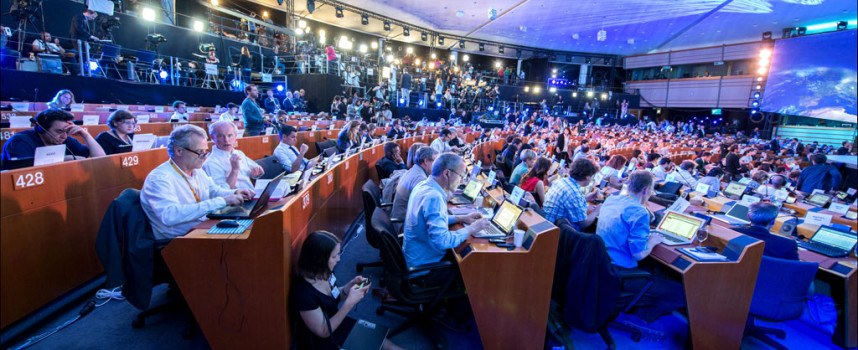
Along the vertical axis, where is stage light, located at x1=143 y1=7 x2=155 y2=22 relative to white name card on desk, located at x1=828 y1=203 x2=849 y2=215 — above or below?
above

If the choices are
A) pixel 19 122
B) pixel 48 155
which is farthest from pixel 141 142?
pixel 19 122

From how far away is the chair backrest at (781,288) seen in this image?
Answer: 2600 mm

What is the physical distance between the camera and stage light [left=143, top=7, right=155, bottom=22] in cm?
1238

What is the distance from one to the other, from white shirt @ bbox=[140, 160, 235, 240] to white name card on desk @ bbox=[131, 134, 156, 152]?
1923 millimetres

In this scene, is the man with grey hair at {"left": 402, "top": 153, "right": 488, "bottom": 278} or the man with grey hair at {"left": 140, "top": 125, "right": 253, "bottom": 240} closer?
the man with grey hair at {"left": 140, "top": 125, "right": 253, "bottom": 240}

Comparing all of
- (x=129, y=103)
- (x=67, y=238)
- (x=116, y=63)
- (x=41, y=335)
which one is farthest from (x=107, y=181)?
(x=116, y=63)

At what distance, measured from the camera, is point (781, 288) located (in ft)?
8.87

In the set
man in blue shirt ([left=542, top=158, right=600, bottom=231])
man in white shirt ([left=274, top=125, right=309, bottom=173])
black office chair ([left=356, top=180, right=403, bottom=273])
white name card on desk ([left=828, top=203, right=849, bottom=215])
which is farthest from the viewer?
man in white shirt ([left=274, top=125, right=309, bottom=173])

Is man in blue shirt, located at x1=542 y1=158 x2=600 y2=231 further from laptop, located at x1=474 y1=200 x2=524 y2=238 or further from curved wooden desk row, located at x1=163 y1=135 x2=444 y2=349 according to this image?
curved wooden desk row, located at x1=163 y1=135 x2=444 y2=349

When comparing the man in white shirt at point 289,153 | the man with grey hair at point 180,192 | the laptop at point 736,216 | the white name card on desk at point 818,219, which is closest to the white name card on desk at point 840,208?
the white name card on desk at point 818,219

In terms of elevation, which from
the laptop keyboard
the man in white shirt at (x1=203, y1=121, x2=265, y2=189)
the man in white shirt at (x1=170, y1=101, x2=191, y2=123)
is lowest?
the laptop keyboard

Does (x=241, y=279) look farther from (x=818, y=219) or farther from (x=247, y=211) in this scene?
(x=818, y=219)

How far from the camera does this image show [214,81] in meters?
12.2

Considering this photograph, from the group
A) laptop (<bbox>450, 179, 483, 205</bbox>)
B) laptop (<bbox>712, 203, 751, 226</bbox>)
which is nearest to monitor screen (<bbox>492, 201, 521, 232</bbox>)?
laptop (<bbox>450, 179, 483, 205</bbox>)
